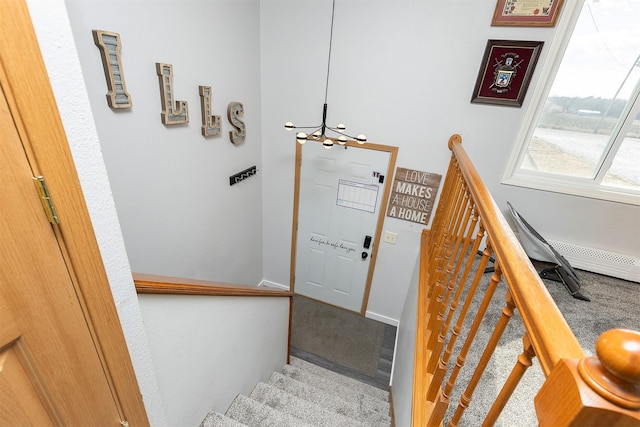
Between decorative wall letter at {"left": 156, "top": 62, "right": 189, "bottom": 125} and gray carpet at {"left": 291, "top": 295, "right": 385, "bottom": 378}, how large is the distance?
275 cm

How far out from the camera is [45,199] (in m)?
0.57

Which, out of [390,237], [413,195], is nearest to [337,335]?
[390,237]

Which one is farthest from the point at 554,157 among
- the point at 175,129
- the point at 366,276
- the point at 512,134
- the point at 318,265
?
the point at 175,129

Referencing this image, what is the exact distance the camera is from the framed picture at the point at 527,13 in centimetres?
215

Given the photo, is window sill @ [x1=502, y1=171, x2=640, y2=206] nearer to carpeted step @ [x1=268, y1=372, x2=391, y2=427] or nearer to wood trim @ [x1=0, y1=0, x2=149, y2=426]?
carpeted step @ [x1=268, y1=372, x2=391, y2=427]

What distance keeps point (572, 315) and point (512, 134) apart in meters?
1.48

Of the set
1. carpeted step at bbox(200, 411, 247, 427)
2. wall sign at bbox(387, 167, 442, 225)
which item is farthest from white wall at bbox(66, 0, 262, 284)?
wall sign at bbox(387, 167, 442, 225)

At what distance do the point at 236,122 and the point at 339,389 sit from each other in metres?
2.78

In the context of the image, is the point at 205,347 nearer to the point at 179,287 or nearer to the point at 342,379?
the point at 179,287

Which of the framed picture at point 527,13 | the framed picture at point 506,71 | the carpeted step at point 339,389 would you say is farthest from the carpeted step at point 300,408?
the framed picture at point 527,13

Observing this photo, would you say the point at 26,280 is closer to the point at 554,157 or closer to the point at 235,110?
the point at 235,110

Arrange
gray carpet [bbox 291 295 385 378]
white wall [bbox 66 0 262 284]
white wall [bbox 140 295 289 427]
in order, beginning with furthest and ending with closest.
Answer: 1. gray carpet [bbox 291 295 385 378]
2. white wall [bbox 66 0 262 284]
3. white wall [bbox 140 295 289 427]

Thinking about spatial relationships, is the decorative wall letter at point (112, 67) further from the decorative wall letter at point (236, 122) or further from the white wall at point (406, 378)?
the white wall at point (406, 378)

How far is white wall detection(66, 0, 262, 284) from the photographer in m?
1.76
